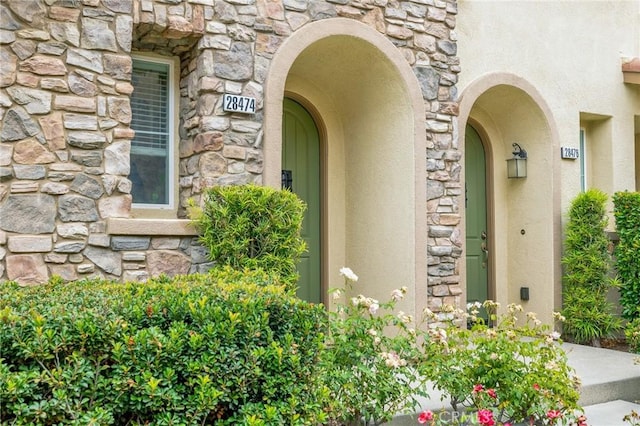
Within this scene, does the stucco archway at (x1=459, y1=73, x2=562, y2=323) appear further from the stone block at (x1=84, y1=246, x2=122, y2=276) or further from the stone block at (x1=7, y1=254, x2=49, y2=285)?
the stone block at (x1=7, y1=254, x2=49, y2=285)

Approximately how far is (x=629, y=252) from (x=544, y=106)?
1908 mm

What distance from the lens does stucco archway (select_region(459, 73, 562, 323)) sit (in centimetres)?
696

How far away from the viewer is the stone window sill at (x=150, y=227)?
4.28 metres

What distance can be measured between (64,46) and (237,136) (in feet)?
4.55

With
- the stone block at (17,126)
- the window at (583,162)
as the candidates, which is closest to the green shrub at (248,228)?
the stone block at (17,126)

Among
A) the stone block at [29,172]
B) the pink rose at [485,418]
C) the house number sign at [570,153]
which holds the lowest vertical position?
the pink rose at [485,418]

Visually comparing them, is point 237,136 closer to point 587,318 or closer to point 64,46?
point 64,46

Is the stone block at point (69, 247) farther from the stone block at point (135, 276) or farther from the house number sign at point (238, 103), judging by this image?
the house number sign at point (238, 103)

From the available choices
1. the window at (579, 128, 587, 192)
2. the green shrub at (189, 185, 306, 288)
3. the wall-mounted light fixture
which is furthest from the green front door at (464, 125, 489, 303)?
the green shrub at (189, 185, 306, 288)

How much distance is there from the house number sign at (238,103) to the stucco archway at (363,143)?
0.48 ft

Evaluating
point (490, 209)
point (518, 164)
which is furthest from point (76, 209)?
point (518, 164)

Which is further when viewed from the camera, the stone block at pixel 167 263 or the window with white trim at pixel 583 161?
the window with white trim at pixel 583 161

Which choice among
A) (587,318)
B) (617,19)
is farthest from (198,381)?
(617,19)

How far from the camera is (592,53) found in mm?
7562
